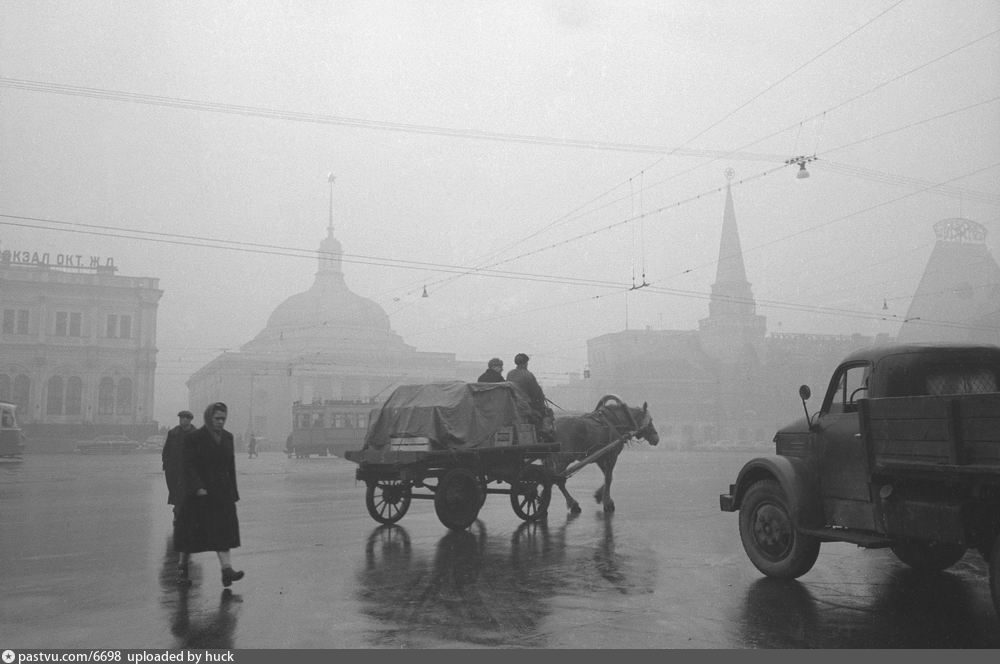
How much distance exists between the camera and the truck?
601cm

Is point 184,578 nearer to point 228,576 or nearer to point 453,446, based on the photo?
point 228,576

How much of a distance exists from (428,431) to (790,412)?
80.4m

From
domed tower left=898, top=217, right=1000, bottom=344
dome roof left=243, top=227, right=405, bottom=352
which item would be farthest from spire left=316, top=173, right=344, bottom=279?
domed tower left=898, top=217, right=1000, bottom=344

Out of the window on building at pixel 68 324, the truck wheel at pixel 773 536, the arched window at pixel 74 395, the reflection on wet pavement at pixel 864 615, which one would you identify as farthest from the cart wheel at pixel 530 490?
the window on building at pixel 68 324

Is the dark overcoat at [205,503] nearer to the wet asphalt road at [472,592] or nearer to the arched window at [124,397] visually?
the wet asphalt road at [472,592]

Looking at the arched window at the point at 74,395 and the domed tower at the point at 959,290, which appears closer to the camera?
the domed tower at the point at 959,290

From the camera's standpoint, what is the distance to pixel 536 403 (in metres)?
13.5

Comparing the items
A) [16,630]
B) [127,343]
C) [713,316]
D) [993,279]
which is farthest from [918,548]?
[713,316]

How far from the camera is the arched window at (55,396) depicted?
2968 inches

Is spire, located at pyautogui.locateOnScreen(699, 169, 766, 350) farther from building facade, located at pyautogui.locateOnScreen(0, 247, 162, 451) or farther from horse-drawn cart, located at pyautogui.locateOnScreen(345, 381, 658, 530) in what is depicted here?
horse-drawn cart, located at pyautogui.locateOnScreen(345, 381, 658, 530)

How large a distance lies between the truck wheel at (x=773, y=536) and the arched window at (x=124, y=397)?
256 feet

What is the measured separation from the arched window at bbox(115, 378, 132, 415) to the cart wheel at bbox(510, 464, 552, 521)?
7267 cm

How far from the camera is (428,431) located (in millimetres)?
11898
